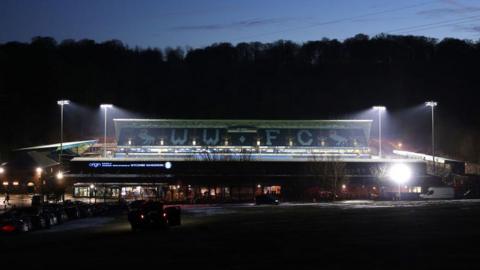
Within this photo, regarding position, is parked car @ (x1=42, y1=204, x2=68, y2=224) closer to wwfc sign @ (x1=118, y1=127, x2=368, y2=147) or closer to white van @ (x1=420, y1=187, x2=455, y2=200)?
white van @ (x1=420, y1=187, x2=455, y2=200)

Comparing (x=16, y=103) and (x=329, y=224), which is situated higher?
(x=16, y=103)

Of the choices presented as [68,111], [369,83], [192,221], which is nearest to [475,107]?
[369,83]

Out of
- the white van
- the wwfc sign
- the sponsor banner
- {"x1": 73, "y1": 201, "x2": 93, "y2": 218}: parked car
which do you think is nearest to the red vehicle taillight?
{"x1": 73, "y1": 201, "x2": 93, "y2": 218}: parked car

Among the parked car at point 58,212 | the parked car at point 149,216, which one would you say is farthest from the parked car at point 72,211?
the parked car at point 149,216

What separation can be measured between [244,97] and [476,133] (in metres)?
63.3

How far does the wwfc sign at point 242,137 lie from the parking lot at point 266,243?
181ft

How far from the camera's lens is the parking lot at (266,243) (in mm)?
24578

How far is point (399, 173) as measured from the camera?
89.8 m

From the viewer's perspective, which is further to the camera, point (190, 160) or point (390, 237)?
point (190, 160)

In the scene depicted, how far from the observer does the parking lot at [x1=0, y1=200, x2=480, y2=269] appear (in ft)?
80.6

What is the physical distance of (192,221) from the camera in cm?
4606

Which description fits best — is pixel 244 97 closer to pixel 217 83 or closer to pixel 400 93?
pixel 217 83

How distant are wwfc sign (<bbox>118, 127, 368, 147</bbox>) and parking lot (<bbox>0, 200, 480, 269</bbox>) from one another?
5527cm

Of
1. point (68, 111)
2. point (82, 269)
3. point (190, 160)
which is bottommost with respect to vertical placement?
point (82, 269)
